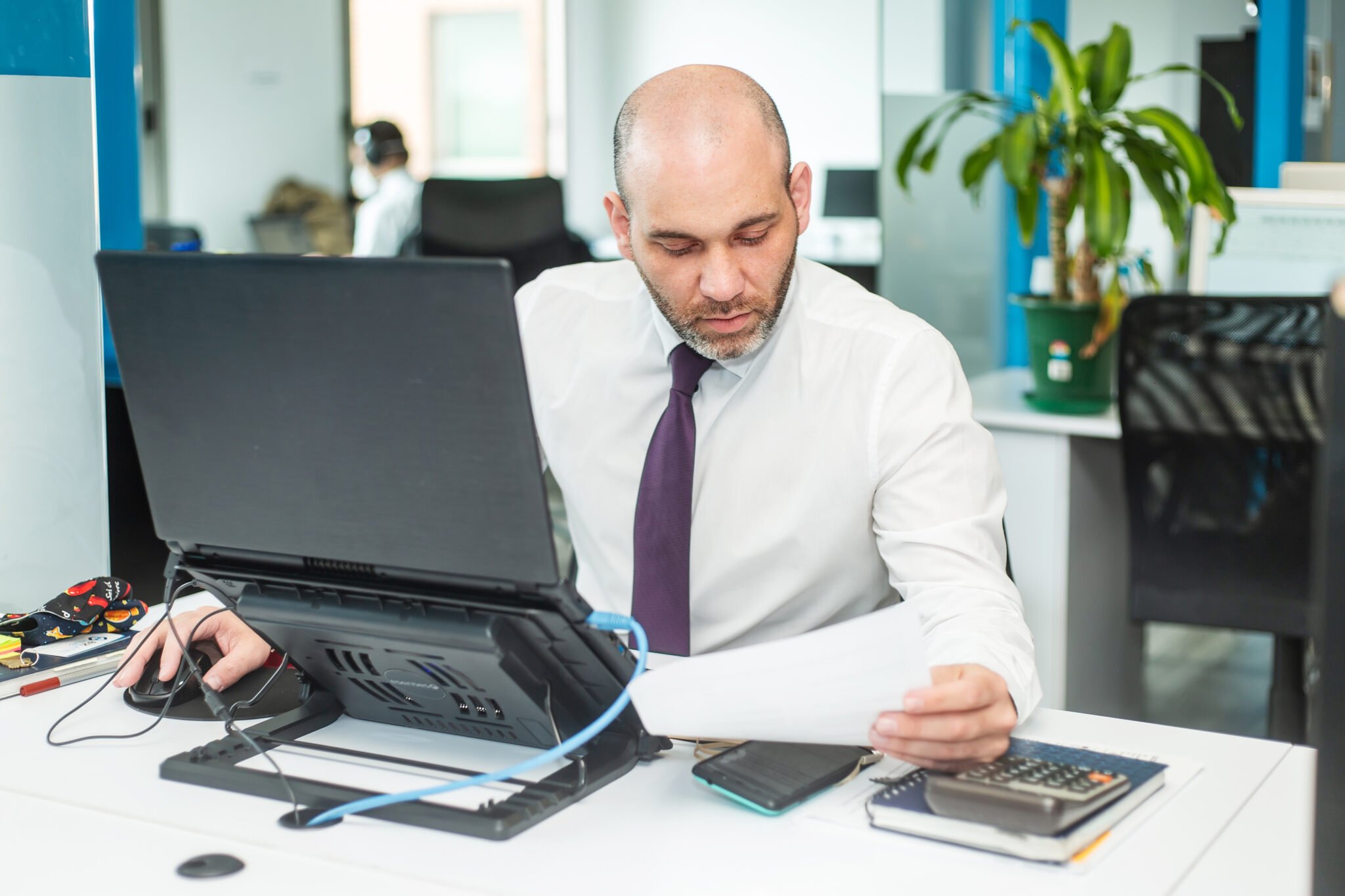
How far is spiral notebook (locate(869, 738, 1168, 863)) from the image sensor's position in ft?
2.95

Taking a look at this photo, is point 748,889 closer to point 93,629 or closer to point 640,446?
point 640,446

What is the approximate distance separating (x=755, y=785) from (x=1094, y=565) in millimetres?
2047

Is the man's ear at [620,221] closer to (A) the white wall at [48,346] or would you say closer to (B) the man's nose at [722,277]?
(B) the man's nose at [722,277]

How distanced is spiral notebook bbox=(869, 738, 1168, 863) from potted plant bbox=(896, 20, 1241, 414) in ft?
6.28

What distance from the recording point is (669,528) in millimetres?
1395

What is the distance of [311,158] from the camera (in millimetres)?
7168

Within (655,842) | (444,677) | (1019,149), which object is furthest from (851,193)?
(655,842)

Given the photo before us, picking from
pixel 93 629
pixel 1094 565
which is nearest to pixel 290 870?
pixel 93 629

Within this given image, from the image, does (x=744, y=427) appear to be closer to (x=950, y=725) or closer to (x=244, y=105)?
(x=950, y=725)

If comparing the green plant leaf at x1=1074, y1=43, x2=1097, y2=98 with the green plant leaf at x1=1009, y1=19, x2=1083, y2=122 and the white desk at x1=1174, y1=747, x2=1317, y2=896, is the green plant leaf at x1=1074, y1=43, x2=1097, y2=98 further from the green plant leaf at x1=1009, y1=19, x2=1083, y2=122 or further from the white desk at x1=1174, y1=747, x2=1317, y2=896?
the white desk at x1=1174, y1=747, x2=1317, y2=896

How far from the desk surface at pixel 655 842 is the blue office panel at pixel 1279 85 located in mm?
2892

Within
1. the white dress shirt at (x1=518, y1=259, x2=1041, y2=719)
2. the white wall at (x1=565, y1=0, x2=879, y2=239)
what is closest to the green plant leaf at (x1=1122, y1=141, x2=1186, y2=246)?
the white dress shirt at (x1=518, y1=259, x2=1041, y2=719)

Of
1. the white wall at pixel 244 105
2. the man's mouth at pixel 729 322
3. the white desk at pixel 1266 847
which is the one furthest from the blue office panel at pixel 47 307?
the white wall at pixel 244 105

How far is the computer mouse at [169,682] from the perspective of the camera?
124cm
